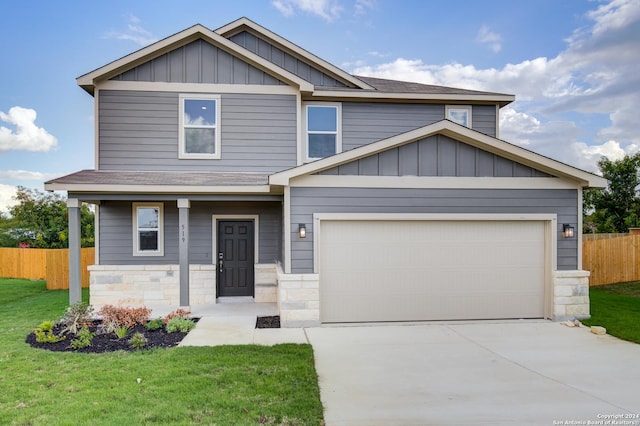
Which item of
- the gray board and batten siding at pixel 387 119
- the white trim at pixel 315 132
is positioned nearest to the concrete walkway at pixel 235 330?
the white trim at pixel 315 132

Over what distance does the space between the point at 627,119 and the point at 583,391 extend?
19.6m

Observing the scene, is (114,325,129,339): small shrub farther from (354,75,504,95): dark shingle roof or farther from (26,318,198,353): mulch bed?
(354,75,504,95): dark shingle roof

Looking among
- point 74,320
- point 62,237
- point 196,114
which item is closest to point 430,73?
point 196,114

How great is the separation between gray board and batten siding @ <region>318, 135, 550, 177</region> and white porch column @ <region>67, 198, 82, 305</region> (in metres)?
5.27

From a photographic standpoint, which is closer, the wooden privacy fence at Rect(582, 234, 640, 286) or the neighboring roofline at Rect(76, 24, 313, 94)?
the neighboring roofline at Rect(76, 24, 313, 94)

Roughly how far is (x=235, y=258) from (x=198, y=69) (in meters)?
4.87

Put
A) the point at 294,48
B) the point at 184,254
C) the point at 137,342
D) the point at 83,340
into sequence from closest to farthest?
the point at 137,342 → the point at 83,340 → the point at 184,254 → the point at 294,48

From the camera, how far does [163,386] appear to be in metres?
4.29

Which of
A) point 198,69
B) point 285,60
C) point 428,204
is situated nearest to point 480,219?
point 428,204

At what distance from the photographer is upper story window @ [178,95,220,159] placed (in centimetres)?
960

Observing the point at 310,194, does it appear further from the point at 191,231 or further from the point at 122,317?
the point at 122,317

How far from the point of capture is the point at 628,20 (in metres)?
11.6

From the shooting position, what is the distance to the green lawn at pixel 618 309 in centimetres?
692

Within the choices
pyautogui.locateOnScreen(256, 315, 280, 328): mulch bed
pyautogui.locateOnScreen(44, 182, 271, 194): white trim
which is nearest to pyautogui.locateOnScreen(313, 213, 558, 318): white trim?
pyautogui.locateOnScreen(256, 315, 280, 328): mulch bed
